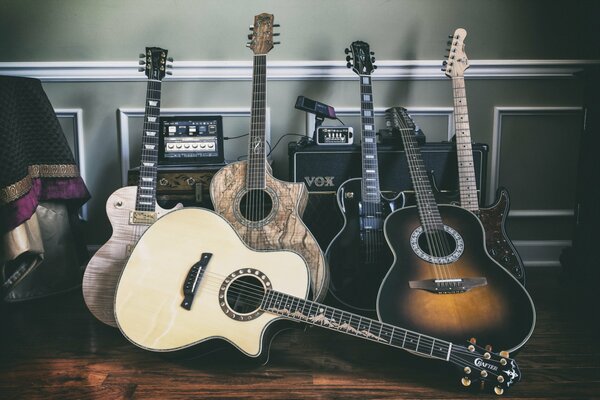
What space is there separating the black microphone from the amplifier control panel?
0.38m

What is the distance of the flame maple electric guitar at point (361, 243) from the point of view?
1746 millimetres

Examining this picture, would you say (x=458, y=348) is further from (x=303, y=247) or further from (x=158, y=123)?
(x=158, y=123)

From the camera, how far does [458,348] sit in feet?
3.98

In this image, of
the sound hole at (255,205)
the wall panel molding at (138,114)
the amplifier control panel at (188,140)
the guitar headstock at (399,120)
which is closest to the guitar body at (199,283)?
the sound hole at (255,205)

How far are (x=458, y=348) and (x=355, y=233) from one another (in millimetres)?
666

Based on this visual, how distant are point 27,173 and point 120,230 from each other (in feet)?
1.43

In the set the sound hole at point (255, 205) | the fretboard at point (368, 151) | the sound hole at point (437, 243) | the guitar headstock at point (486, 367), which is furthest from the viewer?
the fretboard at point (368, 151)

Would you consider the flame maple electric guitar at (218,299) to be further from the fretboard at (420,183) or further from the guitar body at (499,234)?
the guitar body at (499,234)

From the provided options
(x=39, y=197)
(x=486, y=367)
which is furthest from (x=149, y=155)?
(x=486, y=367)

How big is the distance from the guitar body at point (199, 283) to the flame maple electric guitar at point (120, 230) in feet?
0.86

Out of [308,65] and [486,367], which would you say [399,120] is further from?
[486,367]

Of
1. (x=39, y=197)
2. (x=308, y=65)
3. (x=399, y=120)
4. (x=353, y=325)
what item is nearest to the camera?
(x=353, y=325)

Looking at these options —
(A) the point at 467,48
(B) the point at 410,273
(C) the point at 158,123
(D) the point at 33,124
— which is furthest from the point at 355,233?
(D) the point at 33,124

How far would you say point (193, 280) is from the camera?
1354 millimetres
